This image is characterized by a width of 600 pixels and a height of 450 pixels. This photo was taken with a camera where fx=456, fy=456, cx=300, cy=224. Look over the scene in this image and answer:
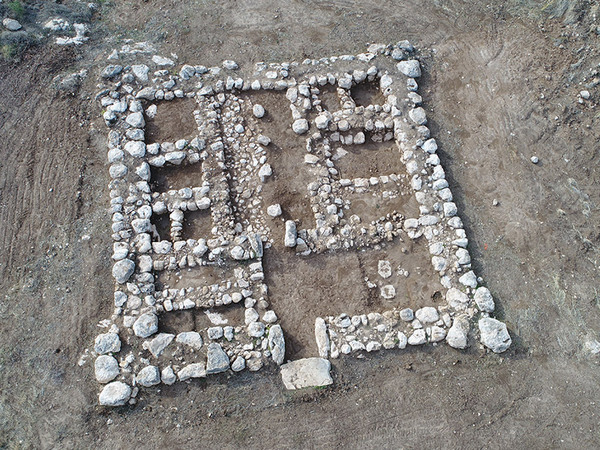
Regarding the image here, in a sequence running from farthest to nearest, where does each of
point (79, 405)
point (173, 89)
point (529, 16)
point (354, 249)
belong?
point (529, 16) < point (173, 89) < point (354, 249) < point (79, 405)

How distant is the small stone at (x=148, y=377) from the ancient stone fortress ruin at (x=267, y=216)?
20mm

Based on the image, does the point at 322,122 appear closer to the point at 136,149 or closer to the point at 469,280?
the point at 136,149

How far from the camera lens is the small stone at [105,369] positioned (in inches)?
253

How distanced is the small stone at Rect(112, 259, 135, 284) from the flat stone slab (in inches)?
108

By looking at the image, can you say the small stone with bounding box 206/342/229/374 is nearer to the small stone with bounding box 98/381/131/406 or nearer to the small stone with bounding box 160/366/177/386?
the small stone with bounding box 160/366/177/386

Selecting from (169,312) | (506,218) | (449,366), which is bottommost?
(449,366)

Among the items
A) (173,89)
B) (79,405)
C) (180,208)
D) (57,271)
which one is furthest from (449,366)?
(173,89)

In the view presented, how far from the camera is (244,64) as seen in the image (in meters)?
8.72

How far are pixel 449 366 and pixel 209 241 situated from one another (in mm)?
4097

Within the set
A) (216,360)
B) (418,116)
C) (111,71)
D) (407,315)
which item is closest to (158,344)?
(216,360)

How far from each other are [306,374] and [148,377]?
87.7 inches

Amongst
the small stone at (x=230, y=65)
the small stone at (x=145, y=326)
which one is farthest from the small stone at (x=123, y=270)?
the small stone at (x=230, y=65)

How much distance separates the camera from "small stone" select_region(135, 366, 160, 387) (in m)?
6.40

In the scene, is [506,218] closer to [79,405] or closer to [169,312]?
[169,312]
